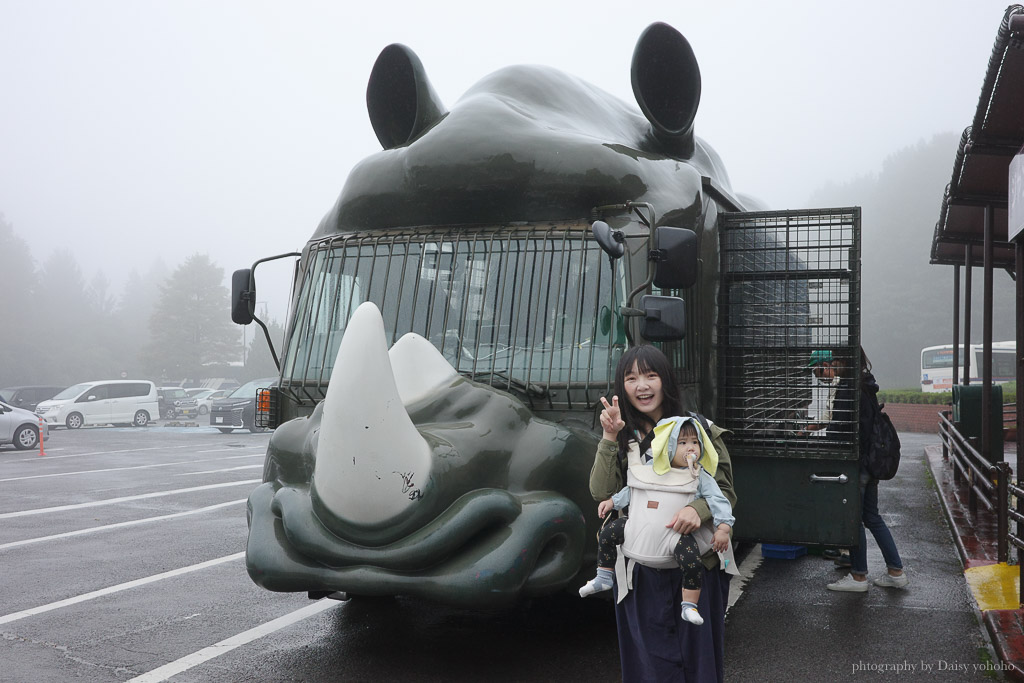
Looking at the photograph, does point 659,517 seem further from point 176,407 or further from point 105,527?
point 176,407

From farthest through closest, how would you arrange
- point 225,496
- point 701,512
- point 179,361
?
1. point 179,361
2. point 225,496
3. point 701,512

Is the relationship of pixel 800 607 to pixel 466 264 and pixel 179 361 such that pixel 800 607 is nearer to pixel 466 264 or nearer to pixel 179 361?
pixel 466 264

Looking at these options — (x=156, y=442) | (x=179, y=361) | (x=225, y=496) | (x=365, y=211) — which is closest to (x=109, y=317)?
(x=179, y=361)

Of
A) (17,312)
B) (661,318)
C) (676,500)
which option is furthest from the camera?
(17,312)

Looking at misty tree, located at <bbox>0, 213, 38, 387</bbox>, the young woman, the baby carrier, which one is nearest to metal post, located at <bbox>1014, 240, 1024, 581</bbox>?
the young woman

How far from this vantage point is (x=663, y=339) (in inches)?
184

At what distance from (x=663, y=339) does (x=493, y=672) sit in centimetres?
205

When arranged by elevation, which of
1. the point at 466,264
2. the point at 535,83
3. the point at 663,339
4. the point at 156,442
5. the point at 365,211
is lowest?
the point at 156,442

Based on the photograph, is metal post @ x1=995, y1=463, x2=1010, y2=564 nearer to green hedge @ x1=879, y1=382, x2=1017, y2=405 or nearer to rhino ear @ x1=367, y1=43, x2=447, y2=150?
rhino ear @ x1=367, y1=43, x2=447, y2=150

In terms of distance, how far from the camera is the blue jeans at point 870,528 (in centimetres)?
639

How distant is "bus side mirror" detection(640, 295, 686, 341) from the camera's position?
4629 mm

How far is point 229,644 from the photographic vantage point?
5.46 meters

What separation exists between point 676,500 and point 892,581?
4.42 meters

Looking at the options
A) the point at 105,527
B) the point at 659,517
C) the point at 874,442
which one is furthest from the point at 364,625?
the point at 105,527
